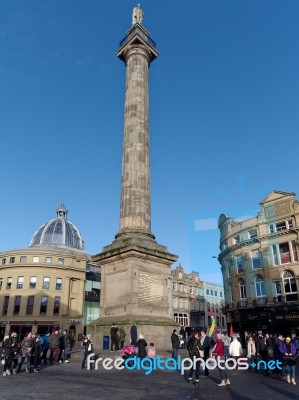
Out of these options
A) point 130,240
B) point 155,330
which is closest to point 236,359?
point 155,330

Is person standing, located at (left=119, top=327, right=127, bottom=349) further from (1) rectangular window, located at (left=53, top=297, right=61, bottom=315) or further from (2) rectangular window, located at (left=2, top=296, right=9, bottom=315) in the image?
(2) rectangular window, located at (left=2, top=296, right=9, bottom=315)

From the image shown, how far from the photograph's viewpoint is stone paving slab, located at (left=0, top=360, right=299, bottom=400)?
8.32m

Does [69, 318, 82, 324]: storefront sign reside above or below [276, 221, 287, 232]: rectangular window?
below

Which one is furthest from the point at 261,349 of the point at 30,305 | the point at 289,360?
the point at 30,305

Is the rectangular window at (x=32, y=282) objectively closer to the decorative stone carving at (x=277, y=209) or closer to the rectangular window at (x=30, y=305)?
the rectangular window at (x=30, y=305)

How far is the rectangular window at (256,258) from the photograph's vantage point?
44.5 metres

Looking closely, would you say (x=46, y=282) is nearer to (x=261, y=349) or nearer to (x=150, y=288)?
(x=150, y=288)

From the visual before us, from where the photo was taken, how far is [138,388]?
9148 mm

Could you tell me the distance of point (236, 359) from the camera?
47.8 ft

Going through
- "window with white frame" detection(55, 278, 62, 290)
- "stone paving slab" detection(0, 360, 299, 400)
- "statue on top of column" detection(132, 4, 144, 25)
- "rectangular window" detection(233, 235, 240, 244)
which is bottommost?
"stone paving slab" detection(0, 360, 299, 400)

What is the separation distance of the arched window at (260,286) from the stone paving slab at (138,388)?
33.1 meters

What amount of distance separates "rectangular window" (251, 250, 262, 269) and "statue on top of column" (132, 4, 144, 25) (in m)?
32.6

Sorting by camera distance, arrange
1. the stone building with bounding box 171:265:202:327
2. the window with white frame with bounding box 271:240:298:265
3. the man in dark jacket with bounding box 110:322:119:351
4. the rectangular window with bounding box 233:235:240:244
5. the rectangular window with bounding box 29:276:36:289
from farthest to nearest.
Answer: the stone building with bounding box 171:265:202:327 < the rectangular window with bounding box 29:276:36:289 < the rectangular window with bounding box 233:235:240:244 < the window with white frame with bounding box 271:240:298:265 < the man in dark jacket with bounding box 110:322:119:351

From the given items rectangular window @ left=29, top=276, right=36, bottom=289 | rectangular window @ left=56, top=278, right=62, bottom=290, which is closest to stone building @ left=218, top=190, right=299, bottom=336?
rectangular window @ left=56, top=278, right=62, bottom=290
